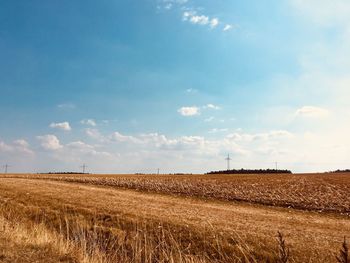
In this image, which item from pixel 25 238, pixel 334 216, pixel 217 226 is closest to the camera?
pixel 25 238

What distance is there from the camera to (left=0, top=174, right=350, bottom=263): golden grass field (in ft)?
30.7

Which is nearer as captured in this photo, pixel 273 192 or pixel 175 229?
pixel 175 229

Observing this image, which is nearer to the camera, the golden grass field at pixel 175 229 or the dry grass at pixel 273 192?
the golden grass field at pixel 175 229

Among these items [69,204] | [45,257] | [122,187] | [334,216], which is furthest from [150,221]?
[122,187]

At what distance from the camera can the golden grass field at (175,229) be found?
9.35 meters

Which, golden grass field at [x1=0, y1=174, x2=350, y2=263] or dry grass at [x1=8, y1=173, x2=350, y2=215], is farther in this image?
dry grass at [x1=8, y1=173, x2=350, y2=215]

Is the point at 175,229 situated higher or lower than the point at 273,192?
lower

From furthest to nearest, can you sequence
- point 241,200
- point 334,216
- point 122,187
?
point 122,187
point 241,200
point 334,216

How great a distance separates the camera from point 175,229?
21062mm

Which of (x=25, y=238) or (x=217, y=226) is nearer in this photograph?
(x=25, y=238)

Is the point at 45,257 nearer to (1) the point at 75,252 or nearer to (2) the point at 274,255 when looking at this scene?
(1) the point at 75,252

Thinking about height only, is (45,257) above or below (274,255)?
above

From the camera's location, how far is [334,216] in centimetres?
3406

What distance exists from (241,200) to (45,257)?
38.2 meters
